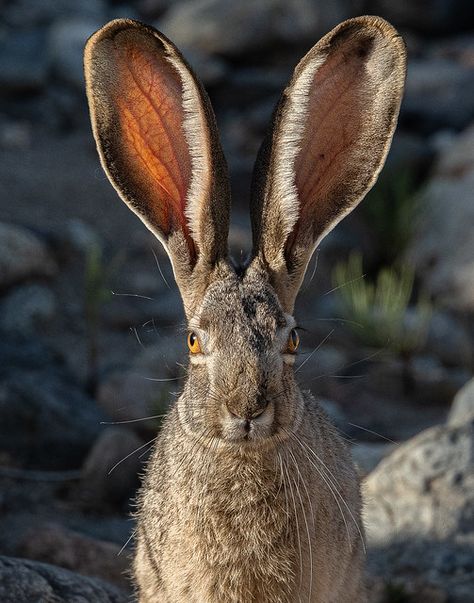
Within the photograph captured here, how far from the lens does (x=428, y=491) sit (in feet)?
21.6

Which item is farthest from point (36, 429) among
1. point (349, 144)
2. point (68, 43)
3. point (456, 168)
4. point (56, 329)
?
point (68, 43)

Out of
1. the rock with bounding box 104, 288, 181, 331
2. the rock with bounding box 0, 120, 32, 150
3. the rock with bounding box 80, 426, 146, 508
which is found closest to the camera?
the rock with bounding box 80, 426, 146, 508

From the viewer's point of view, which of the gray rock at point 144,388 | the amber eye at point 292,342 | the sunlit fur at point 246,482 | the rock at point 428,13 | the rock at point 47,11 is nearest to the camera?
the sunlit fur at point 246,482

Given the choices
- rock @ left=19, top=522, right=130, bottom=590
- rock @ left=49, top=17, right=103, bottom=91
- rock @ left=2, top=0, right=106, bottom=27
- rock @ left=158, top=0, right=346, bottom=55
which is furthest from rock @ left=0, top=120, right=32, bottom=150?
rock @ left=19, top=522, right=130, bottom=590

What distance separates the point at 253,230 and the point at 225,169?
25 centimetres

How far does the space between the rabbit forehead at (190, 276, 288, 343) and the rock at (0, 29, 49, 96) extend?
430 inches

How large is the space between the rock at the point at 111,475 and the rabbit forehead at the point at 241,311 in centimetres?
326

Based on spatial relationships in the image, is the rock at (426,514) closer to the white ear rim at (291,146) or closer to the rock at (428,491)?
the rock at (428,491)

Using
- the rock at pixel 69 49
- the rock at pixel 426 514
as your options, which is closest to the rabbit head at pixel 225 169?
the rock at pixel 426 514

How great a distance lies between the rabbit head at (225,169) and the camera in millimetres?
4301

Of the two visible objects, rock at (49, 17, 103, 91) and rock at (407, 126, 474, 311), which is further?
rock at (49, 17, 103, 91)

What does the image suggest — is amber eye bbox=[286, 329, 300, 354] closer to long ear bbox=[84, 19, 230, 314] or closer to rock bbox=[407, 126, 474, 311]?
long ear bbox=[84, 19, 230, 314]

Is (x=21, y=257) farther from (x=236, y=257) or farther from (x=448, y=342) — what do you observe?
(x=448, y=342)

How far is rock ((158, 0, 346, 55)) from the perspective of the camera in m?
16.5
